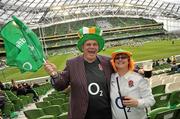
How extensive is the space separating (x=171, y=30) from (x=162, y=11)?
182 inches

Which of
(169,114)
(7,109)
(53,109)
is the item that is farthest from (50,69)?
(7,109)

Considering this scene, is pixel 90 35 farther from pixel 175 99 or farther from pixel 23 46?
pixel 175 99

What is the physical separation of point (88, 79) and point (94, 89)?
124 mm

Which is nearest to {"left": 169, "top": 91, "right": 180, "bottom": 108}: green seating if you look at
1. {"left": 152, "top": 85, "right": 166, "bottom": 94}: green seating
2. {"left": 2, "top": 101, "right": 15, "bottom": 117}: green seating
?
{"left": 152, "top": 85, "right": 166, "bottom": 94}: green seating

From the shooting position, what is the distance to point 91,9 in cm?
10738

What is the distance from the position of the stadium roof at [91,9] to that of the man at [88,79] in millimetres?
86955

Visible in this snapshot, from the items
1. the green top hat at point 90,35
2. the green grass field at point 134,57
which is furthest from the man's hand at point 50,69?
the green grass field at point 134,57

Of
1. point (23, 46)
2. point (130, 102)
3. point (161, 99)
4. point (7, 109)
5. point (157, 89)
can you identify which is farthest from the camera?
point (7, 109)

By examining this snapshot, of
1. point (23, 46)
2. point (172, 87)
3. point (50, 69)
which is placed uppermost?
point (23, 46)

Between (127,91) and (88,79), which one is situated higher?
(88,79)

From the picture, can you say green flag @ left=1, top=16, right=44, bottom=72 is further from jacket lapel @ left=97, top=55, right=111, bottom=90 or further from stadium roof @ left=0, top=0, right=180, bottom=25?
stadium roof @ left=0, top=0, right=180, bottom=25

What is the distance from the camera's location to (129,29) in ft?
341

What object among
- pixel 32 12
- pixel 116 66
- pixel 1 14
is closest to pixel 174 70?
pixel 116 66

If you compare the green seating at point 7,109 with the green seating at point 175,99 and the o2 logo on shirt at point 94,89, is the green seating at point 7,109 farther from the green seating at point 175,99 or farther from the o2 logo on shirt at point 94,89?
the o2 logo on shirt at point 94,89
